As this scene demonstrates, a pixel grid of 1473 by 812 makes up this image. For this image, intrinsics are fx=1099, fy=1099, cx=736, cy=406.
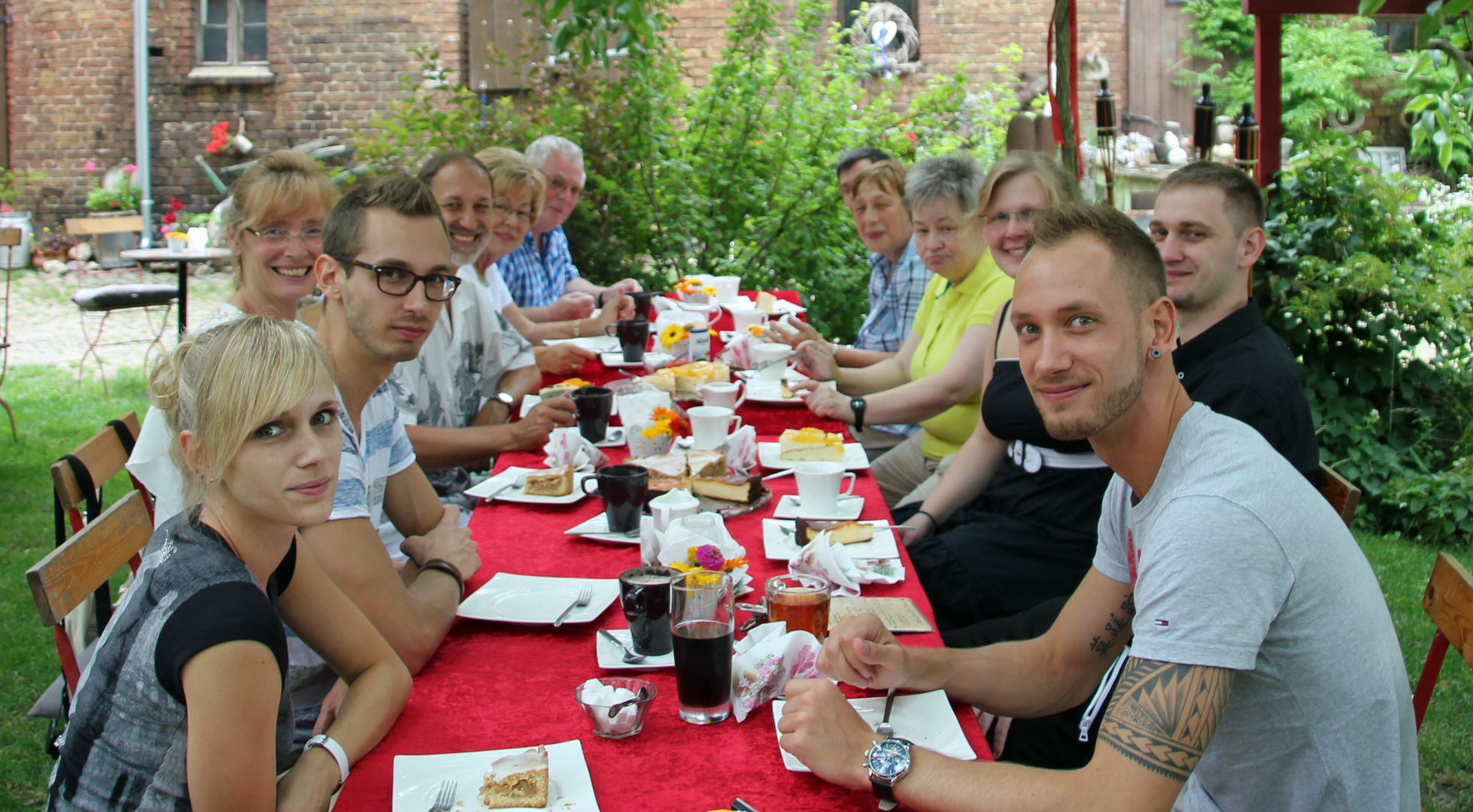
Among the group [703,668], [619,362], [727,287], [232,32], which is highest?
[232,32]

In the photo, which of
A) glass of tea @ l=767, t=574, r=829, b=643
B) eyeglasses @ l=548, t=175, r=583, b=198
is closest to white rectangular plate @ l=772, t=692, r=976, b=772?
glass of tea @ l=767, t=574, r=829, b=643

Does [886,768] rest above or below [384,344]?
below

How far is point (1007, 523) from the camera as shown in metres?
2.88

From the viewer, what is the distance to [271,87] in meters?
12.5

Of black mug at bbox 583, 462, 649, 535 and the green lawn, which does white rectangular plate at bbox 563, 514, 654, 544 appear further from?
the green lawn

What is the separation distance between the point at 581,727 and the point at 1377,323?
195 inches

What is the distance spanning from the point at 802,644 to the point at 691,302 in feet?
13.2

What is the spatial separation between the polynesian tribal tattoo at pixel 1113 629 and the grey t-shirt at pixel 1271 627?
231mm

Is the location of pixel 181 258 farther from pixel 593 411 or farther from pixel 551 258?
pixel 593 411

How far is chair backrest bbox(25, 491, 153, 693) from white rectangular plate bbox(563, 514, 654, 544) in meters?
0.87

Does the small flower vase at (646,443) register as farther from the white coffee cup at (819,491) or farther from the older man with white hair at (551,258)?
the older man with white hair at (551,258)

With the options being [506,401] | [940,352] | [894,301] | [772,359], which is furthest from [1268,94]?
[506,401]

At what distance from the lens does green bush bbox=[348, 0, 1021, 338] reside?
6852mm

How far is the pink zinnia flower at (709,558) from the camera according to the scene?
1928 mm
